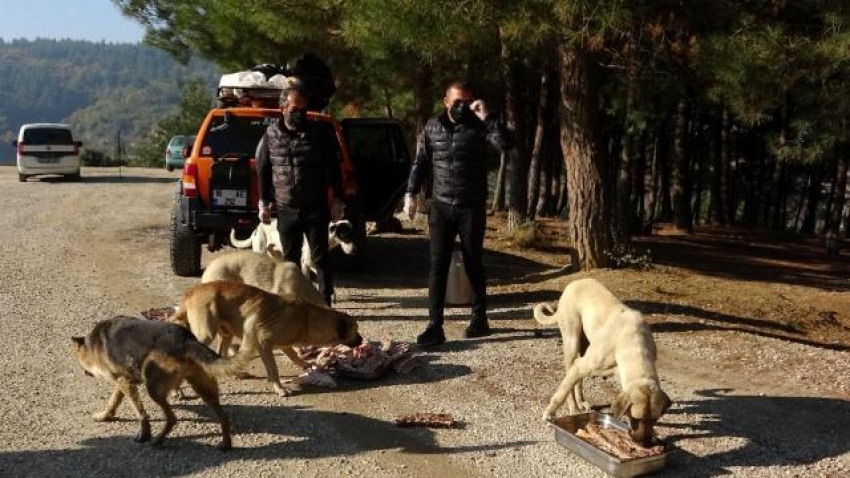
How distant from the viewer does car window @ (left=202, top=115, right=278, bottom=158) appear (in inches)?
359

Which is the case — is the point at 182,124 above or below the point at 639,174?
above

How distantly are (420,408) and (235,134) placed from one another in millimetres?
4944

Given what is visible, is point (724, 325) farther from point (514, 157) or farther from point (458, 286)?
point (514, 157)

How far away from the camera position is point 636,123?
1911 centimetres

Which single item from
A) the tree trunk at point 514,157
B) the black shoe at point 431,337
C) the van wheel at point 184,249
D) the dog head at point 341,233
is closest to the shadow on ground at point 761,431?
the black shoe at point 431,337

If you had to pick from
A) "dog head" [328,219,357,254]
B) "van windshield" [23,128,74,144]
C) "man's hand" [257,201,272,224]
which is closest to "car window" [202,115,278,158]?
"dog head" [328,219,357,254]

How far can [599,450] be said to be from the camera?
4.41 meters

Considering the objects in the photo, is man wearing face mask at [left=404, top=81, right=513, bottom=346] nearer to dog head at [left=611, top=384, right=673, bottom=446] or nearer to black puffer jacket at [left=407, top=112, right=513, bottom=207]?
black puffer jacket at [left=407, top=112, right=513, bottom=207]

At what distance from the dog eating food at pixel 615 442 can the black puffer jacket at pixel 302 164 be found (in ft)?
10.2

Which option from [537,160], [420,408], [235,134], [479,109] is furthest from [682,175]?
[420,408]

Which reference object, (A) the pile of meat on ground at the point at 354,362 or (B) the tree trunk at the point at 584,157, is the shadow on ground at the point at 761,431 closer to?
(A) the pile of meat on ground at the point at 354,362

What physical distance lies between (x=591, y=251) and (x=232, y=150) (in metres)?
4.40

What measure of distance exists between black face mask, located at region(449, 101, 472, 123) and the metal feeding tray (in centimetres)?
269

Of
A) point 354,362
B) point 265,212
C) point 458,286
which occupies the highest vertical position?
point 265,212
